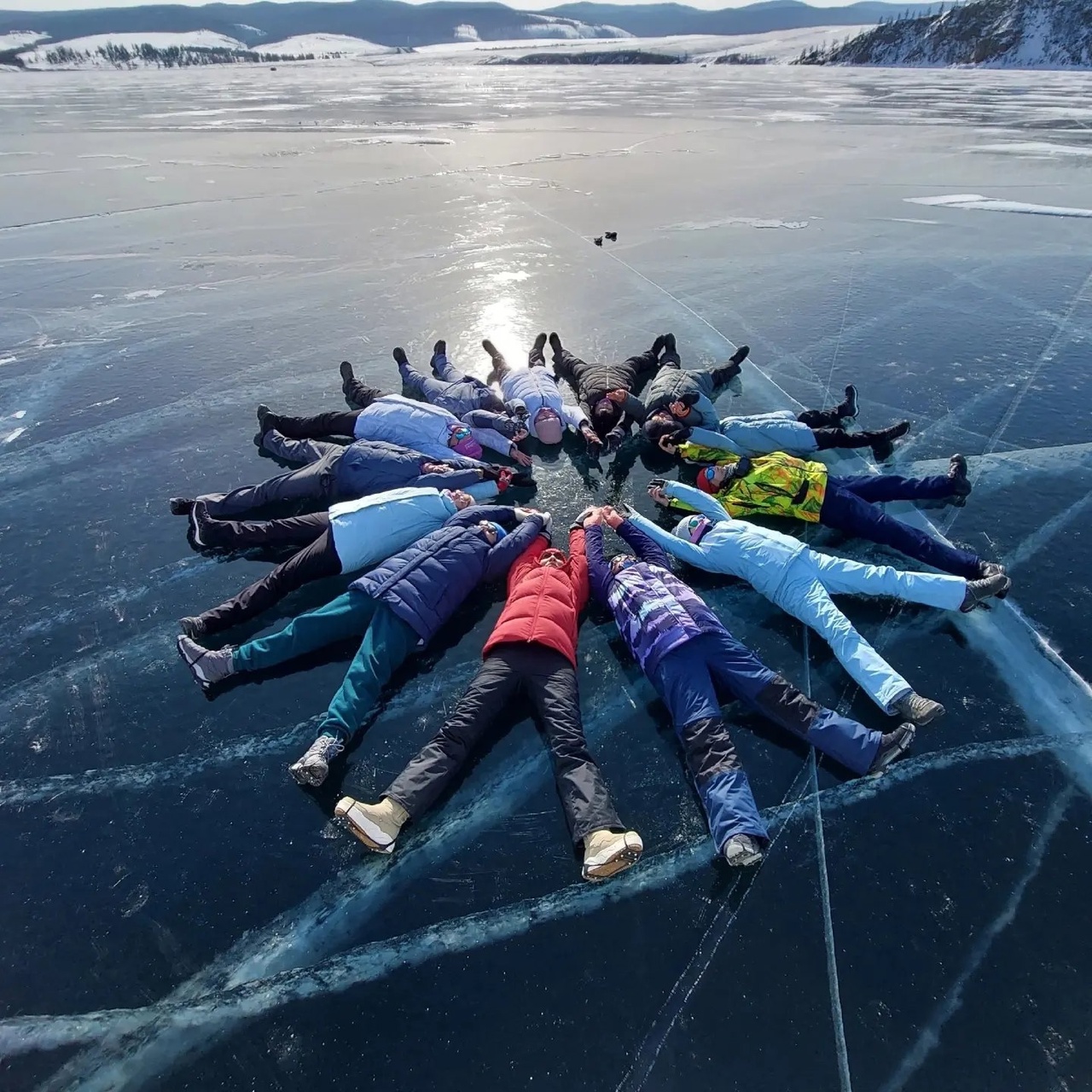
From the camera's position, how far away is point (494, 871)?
9.85ft

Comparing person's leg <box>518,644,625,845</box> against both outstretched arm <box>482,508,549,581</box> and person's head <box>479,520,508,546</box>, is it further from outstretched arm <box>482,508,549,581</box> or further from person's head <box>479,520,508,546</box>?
person's head <box>479,520,508,546</box>

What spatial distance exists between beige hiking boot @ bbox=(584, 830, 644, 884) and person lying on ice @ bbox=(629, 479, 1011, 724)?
1.63 m

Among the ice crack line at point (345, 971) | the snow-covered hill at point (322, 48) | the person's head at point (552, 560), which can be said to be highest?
the person's head at point (552, 560)

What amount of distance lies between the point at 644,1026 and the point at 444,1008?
0.74 metres

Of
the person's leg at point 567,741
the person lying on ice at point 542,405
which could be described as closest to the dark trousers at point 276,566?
the person's leg at point 567,741

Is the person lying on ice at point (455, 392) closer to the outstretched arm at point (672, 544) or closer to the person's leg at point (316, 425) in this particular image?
the person's leg at point (316, 425)

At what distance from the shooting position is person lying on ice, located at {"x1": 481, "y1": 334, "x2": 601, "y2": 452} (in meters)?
6.05

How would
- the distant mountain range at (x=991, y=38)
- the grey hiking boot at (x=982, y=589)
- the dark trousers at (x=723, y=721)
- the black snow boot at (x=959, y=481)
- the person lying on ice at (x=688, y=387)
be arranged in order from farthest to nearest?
1. the distant mountain range at (x=991, y=38)
2. the person lying on ice at (x=688, y=387)
3. the black snow boot at (x=959, y=481)
4. the grey hiking boot at (x=982, y=589)
5. the dark trousers at (x=723, y=721)

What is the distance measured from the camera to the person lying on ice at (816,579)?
150 inches

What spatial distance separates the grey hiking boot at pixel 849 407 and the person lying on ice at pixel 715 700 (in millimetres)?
3005

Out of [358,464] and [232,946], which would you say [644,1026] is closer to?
[232,946]

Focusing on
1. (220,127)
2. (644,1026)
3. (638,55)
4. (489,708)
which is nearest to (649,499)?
(489,708)

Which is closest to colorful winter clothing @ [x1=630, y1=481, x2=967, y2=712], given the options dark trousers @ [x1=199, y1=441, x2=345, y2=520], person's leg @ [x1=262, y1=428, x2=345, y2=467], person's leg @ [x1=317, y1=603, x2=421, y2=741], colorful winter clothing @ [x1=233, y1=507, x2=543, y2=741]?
colorful winter clothing @ [x1=233, y1=507, x2=543, y2=741]

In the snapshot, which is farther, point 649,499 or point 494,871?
point 649,499
